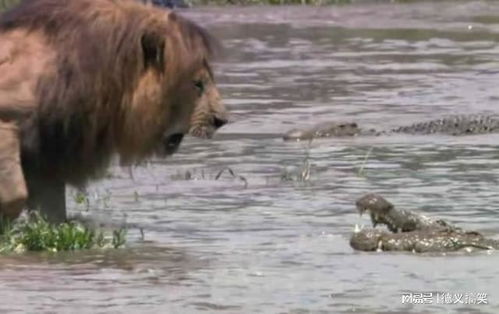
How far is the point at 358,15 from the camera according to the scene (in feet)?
104

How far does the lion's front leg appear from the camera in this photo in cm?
934

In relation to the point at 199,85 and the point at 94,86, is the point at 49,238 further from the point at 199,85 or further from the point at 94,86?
the point at 199,85

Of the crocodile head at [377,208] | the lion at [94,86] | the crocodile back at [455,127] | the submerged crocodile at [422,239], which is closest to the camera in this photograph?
the submerged crocodile at [422,239]

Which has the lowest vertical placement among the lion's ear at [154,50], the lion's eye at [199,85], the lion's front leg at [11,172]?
the lion's front leg at [11,172]

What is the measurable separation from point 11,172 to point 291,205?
7.86 ft

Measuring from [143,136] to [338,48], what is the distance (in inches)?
608

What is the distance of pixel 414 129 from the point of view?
15.2m

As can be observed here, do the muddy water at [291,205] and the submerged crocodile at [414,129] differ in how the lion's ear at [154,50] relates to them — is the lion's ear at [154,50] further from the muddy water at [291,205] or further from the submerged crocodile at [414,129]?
the submerged crocodile at [414,129]

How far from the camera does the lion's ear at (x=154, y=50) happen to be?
956cm

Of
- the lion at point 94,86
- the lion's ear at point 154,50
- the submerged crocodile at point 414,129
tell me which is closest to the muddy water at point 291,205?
the submerged crocodile at point 414,129

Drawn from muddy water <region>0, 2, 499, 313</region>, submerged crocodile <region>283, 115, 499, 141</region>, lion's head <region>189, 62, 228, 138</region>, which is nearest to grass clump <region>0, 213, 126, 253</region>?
muddy water <region>0, 2, 499, 313</region>

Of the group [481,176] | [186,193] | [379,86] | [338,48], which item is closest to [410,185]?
[481,176]

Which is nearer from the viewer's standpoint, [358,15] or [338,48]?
[338,48]

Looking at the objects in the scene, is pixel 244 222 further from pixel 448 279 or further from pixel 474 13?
pixel 474 13
